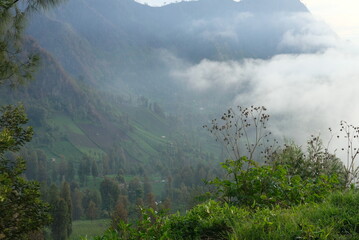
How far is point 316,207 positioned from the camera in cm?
569

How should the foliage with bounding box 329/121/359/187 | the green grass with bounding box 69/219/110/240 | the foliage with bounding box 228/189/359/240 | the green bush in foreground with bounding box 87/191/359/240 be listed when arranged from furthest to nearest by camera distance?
the green grass with bounding box 69/219/110/240, the foliage with bounding box 329/121/359/187, the green bush in foreground with bounding box 87/191/359/240, the foliage with bounding box 228/189/359/240

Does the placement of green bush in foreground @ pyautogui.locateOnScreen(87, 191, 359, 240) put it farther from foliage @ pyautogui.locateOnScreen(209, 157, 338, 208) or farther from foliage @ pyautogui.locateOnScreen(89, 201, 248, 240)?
foliage @ pyautogui.locateOnScreen(209, 157, 338, 208)

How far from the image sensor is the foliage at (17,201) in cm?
1047

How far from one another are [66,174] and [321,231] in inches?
7953

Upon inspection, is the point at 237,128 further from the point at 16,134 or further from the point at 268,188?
the point at 16,134

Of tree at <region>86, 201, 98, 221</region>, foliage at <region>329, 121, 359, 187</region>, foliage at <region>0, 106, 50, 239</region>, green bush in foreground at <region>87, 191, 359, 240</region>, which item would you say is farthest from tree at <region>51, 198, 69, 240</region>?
green bush in foreground at <region>87, 191, 359, 240</region>

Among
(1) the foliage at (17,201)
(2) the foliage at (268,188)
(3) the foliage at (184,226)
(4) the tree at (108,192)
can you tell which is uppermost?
(4) the tree at (108,192)

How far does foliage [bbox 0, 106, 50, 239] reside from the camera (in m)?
10.5

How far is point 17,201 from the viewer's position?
36.4 feet

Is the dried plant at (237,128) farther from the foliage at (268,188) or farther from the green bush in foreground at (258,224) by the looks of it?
the green bush in foreground at (258,224)

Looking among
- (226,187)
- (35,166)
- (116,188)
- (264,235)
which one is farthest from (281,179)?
(35,166)

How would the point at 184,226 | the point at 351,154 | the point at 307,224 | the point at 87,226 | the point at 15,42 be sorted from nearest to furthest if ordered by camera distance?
the point at 307,224 < the point at 184,226 < the point at 351,154 < the point at 15,42 < the point at 87,226

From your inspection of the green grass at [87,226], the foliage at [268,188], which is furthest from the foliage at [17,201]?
the green grass at [87,226]

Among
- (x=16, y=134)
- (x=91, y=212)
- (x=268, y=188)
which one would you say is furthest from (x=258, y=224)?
(x=91, y=212)
